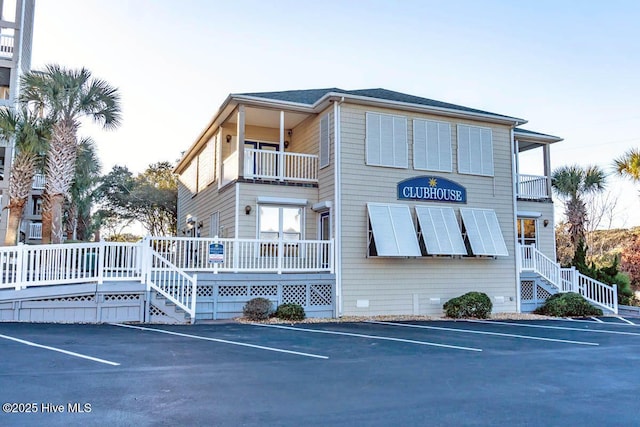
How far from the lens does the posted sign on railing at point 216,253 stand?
13.0 meters

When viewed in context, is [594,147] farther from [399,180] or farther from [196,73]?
[196,73]

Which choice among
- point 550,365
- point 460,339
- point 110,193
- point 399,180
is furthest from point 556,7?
point 110,193

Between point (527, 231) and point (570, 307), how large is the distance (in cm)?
413

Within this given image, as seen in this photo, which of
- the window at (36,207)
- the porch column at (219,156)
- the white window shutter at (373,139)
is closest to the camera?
the white window shutter at (373,139)

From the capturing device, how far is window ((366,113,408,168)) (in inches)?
597

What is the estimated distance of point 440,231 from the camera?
15.2 meters

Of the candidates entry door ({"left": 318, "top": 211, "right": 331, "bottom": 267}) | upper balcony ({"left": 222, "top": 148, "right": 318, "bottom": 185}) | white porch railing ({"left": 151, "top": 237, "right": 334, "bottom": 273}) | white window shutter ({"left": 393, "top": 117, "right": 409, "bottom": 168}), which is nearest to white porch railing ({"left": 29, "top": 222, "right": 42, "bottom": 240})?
upper balcony ({"left": 222, "top": 148, "right": 318, "bottom": 185})

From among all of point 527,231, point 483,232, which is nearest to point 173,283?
point 483,232

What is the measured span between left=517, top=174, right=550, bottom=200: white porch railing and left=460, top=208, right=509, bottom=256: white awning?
12.6 feet

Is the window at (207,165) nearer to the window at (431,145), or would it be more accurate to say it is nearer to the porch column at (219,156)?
the porch column at (219,156)

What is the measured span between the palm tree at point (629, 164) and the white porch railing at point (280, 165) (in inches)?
534

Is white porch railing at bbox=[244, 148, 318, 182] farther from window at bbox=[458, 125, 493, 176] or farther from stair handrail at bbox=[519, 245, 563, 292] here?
stair handrail at bbox=[519, 245, 563, 292]

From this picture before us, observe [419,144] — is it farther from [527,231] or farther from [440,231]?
[527,231]

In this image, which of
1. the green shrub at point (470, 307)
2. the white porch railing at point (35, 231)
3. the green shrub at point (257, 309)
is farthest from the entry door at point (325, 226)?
the white porch railing at point (35, 231)
